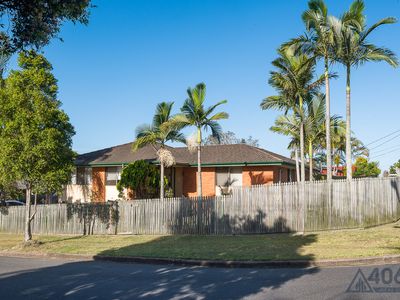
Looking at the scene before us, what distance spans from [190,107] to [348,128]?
24.4 feet

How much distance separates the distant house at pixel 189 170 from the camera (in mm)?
25922

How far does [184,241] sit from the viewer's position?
56.0 ft

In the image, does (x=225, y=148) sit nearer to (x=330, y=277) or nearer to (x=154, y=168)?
(x=154, y=168)

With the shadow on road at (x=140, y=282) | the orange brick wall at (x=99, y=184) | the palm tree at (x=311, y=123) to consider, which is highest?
the palm tree at (x=311, y=123)

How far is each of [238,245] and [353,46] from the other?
9449 mm

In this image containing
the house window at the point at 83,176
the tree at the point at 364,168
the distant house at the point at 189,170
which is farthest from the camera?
the tree at the point at 364,168

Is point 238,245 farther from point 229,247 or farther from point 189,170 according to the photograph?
point 189,170

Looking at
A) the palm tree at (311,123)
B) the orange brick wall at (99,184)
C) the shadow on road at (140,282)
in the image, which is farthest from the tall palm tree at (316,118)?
the shadow on road at (140,282)

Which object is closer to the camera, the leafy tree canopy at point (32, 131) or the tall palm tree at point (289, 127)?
the leafy tree canopy at point (32, 131)

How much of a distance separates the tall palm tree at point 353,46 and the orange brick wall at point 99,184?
15.7m

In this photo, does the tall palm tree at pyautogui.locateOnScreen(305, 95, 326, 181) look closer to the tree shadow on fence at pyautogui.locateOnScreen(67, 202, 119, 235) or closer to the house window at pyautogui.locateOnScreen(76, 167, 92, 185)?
the tree shadow on fence at pyautogui.locateOnScreen(67, 202, 119, 235)

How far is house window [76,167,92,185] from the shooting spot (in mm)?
28781

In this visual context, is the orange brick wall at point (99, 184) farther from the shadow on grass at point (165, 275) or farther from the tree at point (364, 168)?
the tree at point (364, 168)

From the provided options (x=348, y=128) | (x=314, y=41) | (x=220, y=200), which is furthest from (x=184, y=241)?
(x=314, y=41)
